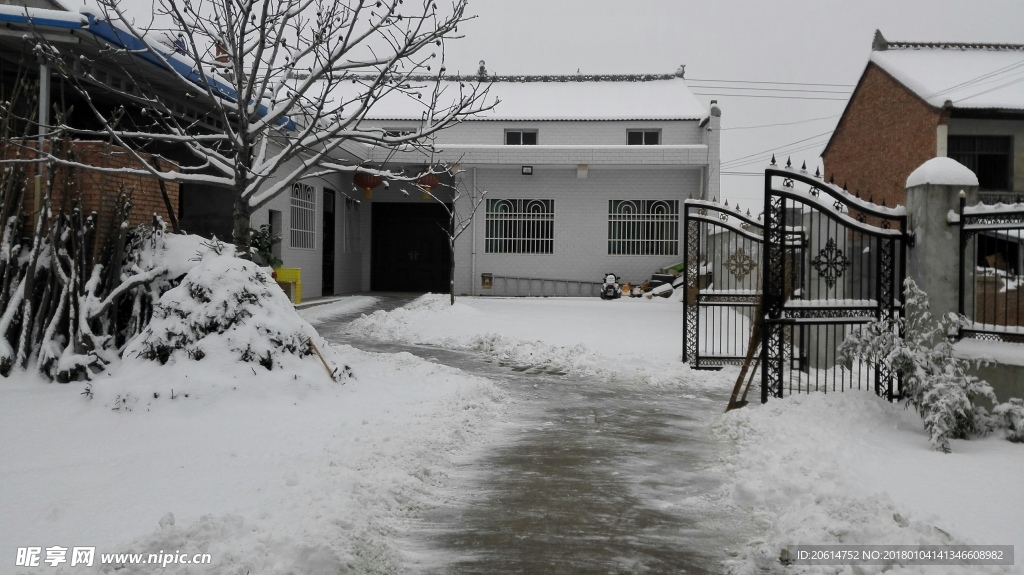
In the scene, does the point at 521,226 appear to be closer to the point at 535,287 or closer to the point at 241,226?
the point at 535,287

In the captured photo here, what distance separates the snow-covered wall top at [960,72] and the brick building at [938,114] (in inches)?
1.1

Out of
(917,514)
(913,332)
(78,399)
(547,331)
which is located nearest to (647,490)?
(917,514)

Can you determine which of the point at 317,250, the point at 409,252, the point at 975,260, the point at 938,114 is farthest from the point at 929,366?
the point at 409,252

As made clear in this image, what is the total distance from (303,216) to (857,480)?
18.2m

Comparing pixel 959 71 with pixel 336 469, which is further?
pixel 959 71

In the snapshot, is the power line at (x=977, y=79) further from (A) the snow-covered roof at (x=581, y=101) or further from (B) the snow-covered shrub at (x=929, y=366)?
(B) the snow-covered shrub at (x=929, y=366)

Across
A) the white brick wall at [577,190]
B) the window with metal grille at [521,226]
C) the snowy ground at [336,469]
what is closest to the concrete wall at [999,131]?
the white brick wall at [577,190]

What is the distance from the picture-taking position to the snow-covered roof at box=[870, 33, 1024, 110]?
21719 mm

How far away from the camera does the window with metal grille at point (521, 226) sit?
25.5m

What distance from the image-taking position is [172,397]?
23.1 ft

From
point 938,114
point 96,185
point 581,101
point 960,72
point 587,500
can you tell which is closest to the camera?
point 587,500

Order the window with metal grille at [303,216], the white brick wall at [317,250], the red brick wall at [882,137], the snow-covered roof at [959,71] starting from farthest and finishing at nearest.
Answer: the red brick wall at [882,137] < the snow-covered roof at [959,71] < the window with metal grille at [303,216] < the white brick wall at [317,250]

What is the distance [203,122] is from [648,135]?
16.6 metres

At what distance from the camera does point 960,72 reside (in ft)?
77.3
